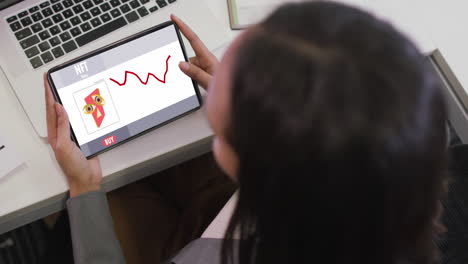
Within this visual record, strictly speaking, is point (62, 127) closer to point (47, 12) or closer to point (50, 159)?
point (50, 159)

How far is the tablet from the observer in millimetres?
605

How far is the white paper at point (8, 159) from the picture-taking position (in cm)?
61

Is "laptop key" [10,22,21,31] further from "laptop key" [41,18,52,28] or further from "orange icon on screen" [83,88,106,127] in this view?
"orange icon on screen" [83,88,106,127]

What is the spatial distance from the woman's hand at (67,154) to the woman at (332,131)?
30 centimetres

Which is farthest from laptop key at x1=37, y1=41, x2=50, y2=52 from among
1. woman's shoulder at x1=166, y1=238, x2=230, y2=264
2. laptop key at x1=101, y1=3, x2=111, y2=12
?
woman's shoulder at x1=166, y1=238, x2=230, y2=264

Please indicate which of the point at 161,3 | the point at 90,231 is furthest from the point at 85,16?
the point at 90,231

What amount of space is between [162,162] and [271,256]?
0.30 metres

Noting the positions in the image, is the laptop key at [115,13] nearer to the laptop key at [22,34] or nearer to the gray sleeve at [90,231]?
the laptop key at [22,34]

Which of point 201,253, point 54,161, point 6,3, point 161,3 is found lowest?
point 201,253

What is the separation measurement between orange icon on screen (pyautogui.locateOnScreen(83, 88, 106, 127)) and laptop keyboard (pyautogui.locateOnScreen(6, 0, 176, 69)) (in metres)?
0.11

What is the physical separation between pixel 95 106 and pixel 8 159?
0.48 ft

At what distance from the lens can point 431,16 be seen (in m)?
0.74

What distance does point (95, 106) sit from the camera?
62 cm

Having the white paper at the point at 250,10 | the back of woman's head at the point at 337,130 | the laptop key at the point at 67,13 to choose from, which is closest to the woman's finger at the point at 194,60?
the white paper at the point at 250,10
